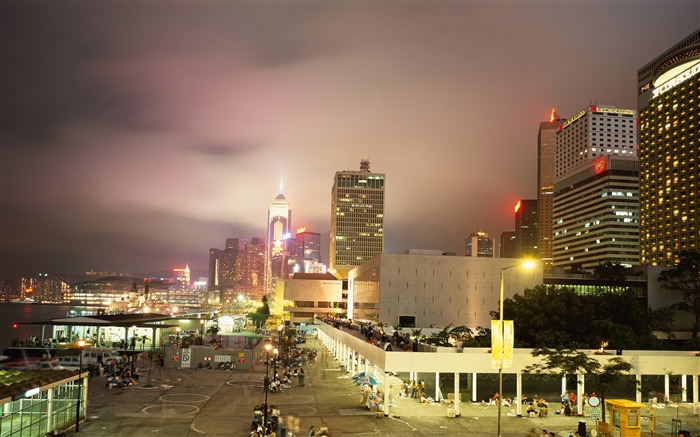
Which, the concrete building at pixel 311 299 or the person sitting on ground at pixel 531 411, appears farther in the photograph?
the concrete building at pixel 311 299

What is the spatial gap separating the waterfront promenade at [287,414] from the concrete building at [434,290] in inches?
1681

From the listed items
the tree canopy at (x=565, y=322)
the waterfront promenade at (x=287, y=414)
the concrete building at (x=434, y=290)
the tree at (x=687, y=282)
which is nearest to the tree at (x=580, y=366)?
the waterfront promenade at (x=287, y=414)

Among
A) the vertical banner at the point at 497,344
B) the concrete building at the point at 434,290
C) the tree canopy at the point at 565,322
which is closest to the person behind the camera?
the vertical banner at the point at 497,344

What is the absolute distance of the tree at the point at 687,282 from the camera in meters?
112

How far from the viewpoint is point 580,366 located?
40.4m

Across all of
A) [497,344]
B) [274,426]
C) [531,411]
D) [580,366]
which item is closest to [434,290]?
[531,411]

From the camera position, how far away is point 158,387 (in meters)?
52.4

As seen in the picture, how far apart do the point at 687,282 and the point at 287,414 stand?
10025cm

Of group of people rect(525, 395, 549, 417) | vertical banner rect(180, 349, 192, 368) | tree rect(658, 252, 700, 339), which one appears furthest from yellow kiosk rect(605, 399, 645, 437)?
tree rect(658, 252, 700, 339)

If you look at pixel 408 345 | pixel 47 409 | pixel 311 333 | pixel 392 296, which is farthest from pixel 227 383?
pixel 311 333

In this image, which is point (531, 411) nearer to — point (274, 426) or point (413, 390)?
point (413, 390)

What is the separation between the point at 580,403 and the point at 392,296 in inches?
2261

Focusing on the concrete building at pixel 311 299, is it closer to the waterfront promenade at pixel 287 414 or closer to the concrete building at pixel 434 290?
the concrete building at pixel 434 290

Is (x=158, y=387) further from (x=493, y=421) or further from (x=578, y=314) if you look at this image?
(x=578, y=314)
